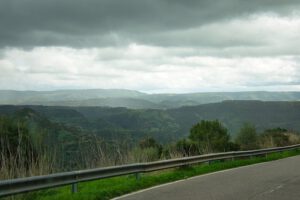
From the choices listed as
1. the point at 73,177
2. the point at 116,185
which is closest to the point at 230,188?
the point at 116,185

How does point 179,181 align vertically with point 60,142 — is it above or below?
below

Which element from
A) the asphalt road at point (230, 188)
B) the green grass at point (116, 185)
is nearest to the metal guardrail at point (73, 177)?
the green grass at point (116, 185)

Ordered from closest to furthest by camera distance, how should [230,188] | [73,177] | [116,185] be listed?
[73,177]
[230,188]
[116,185]

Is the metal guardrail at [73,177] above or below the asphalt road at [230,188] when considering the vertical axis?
above

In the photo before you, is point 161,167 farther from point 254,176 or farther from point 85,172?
point 85,172

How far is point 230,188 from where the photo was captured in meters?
11.7

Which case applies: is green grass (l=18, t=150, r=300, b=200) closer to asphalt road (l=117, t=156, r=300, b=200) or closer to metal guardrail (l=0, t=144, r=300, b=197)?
metal guardrail (l=0, t=144, r=300, b=197)

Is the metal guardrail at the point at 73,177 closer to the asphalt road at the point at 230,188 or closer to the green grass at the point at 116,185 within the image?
the green grass at the point at 116,185

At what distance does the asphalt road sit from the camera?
1035 centimetres

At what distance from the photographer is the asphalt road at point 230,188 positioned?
34.0ft

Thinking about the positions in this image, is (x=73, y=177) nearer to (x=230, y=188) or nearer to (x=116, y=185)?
(x=116, y=185)

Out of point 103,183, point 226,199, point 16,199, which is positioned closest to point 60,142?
point 103,183

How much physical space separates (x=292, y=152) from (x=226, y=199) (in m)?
20.8

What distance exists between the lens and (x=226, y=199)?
9.84m
